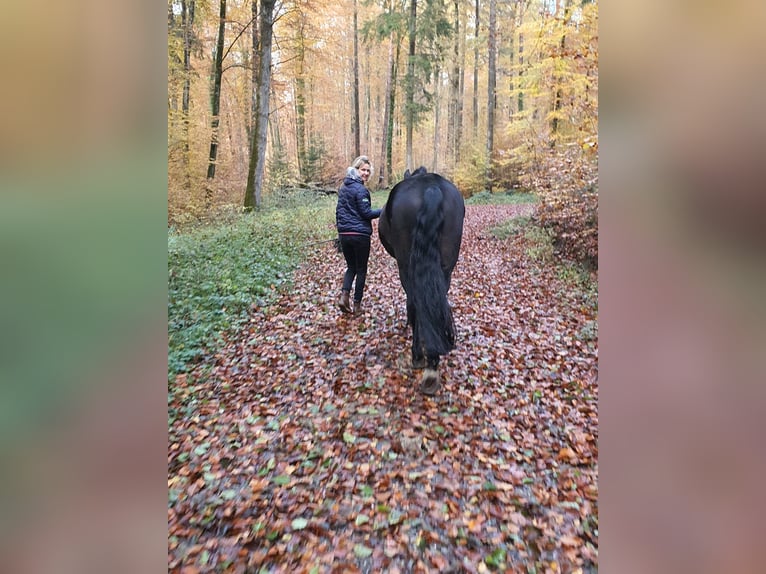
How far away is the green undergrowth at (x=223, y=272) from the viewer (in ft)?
14.7

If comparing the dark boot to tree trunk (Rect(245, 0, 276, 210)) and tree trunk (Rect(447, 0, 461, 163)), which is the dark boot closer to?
tree trunk (Rect(245, 0, 276, 210))

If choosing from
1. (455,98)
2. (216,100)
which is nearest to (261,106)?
(216,100)

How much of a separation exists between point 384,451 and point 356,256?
8.58ft

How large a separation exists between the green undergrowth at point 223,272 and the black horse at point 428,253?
2328 millimetres

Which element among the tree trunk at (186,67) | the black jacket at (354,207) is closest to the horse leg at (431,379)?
the black jacket at (354,207)

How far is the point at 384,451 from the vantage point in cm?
282

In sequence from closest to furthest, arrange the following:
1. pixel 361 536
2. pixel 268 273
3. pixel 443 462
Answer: pixel 361 536, pixel 443 462, pixel 268 273

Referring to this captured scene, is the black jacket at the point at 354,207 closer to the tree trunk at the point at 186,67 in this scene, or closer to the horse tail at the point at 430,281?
the horse tail at the point at 430,281

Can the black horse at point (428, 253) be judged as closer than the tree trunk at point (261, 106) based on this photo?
Yes

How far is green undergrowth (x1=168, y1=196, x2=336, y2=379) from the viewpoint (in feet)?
14.7
